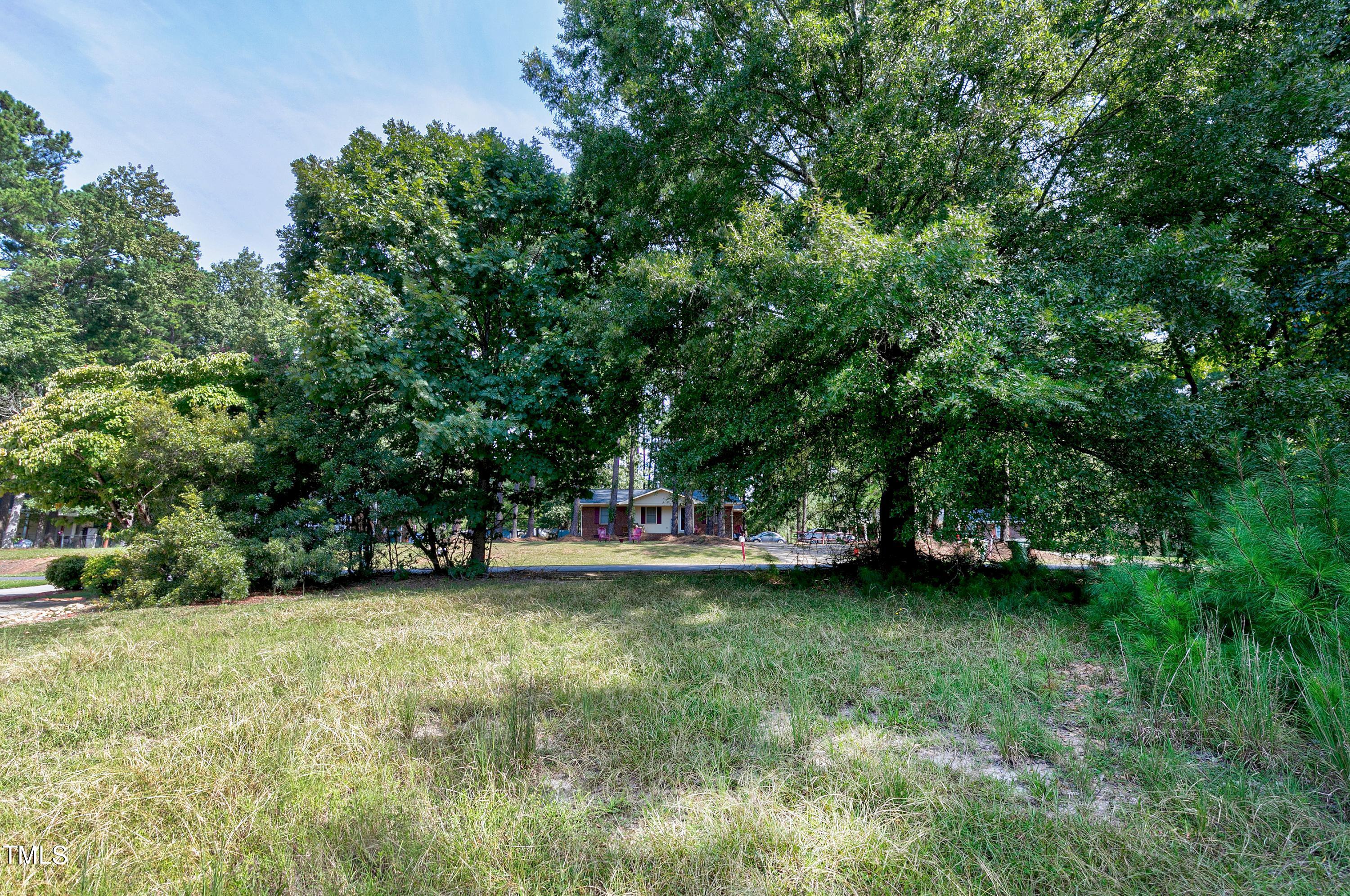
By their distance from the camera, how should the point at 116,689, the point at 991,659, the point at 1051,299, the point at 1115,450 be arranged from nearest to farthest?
1. the point at 116,689
2. the point at 991,659
3. the point at 1051,299
4. the point at 1115,450

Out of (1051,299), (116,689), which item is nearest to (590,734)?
(116,689)

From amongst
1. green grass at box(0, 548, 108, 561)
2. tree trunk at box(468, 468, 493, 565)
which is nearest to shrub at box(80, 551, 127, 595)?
tree trunk at box(468, 468, 493, 565)

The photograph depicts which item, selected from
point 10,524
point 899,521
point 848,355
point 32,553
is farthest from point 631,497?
point 10,524

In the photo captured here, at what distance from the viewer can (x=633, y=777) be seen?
2.64 m

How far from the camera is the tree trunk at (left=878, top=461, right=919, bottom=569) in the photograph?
8.07m

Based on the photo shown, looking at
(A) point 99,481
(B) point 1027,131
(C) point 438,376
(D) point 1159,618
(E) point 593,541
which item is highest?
(B) point 1027,131

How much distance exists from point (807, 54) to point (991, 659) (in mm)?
9476

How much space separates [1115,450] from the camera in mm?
7023

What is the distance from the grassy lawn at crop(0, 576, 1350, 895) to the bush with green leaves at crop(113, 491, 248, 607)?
4.45 metres

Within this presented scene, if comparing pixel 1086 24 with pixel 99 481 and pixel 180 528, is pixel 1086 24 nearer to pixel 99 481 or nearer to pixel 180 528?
pixel 180 528

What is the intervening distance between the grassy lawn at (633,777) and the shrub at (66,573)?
11361mm

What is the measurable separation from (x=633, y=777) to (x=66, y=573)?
699 inches

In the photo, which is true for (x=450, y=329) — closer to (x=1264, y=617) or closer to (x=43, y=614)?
(x=43, y=614)

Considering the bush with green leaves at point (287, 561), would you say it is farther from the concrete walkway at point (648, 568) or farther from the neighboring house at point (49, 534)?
the neighboring house at point (49, 534)
